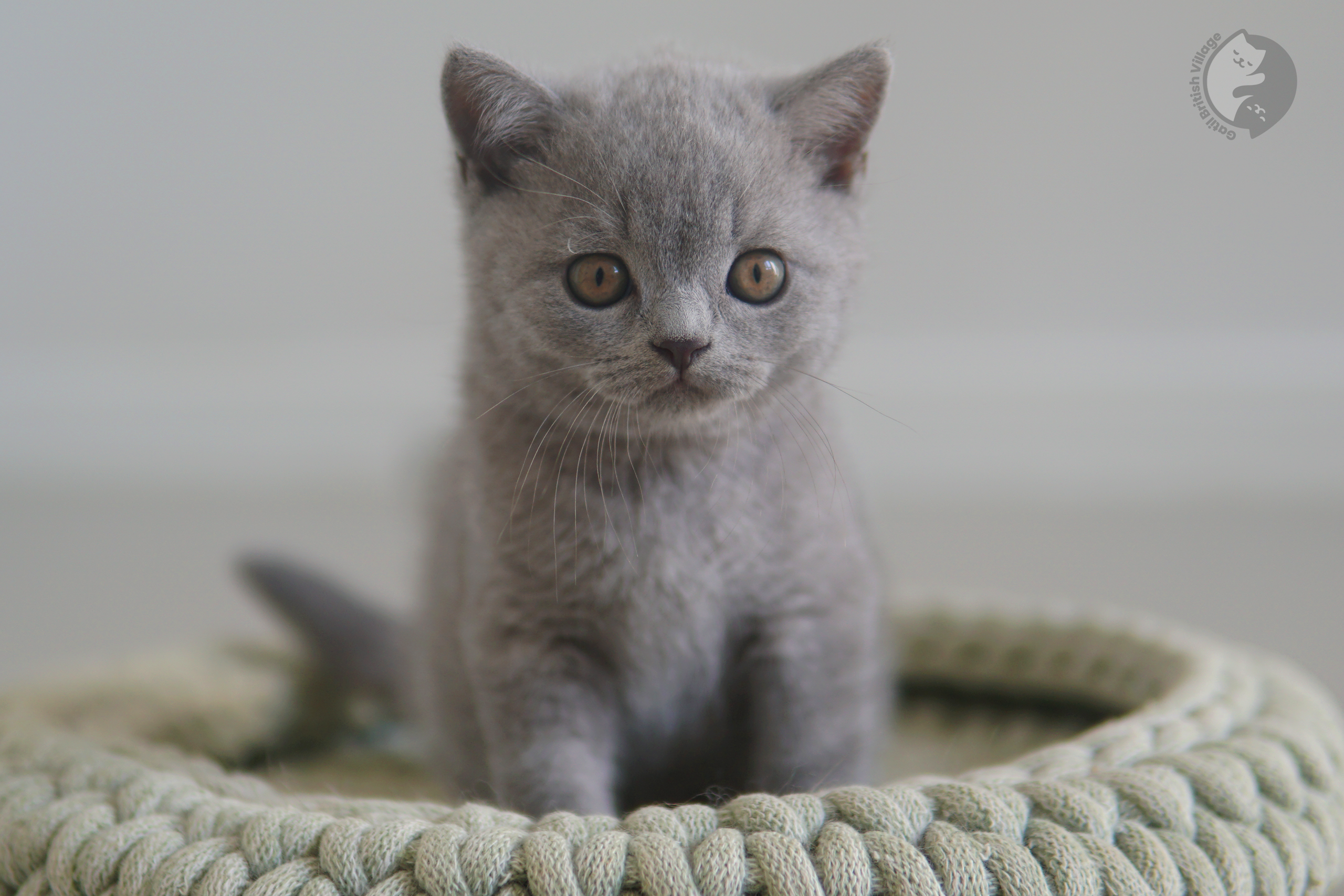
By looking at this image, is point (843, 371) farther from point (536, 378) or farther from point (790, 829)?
point (790, 829)

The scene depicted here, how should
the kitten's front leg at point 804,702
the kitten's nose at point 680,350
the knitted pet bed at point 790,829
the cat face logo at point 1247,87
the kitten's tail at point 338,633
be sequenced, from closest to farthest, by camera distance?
the knitted pet bed at point 790,829 → the kitten's nose at point 680,350 → the kitten's front leg at point 804,702 → the cat face logo at point 1247,87 → the kitten's tail at point 338,633

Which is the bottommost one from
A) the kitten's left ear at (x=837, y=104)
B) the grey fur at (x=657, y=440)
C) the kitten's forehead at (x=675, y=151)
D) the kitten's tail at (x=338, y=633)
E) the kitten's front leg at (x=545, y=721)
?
the kitten's tail at (x=338, y=633)

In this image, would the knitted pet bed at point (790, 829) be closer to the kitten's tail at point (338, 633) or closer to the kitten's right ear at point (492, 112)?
the kitten's tail at point (338, 633)

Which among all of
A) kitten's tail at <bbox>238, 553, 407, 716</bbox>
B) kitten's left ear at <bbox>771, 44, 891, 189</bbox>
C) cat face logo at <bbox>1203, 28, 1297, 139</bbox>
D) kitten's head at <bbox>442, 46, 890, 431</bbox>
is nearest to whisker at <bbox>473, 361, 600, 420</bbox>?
kitten's head at <bbox>442, 46, 890, 431</bbox>

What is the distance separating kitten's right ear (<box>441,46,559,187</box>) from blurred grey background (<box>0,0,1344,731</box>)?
1206 millimetres

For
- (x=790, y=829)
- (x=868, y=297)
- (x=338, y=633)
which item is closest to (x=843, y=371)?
(x=868, y=297)

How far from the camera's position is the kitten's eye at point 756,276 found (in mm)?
850

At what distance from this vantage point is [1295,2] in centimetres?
187

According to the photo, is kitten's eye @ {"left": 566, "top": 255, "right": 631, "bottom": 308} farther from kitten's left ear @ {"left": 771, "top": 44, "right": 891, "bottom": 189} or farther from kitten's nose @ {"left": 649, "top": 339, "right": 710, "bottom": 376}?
kitten's left ear @ {"left": 771, "top": 44, "right": 891, "bottom": 189}

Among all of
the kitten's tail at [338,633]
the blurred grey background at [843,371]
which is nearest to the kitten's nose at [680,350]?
the kitten's tail at [338,633]

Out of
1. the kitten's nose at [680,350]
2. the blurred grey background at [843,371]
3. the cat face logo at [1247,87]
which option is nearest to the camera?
the kitten's nose at [680,350]

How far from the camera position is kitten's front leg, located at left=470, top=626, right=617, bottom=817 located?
34.5 inches

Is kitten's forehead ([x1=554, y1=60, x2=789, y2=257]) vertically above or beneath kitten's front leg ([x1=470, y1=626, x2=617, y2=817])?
above

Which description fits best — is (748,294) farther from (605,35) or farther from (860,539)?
(605,35)
